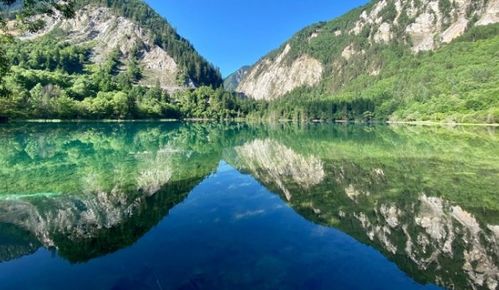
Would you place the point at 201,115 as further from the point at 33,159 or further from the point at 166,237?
the point at 166,237

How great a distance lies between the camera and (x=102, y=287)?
36.7 ft

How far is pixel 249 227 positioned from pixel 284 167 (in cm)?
1744

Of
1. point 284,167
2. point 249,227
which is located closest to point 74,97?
point 284,167

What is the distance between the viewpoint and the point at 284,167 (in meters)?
35.0

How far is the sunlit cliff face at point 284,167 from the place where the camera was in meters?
28.5

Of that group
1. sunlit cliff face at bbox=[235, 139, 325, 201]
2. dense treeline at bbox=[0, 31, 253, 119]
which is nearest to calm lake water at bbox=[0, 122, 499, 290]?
sunlit cliff face at bbox=[235, 139, 325, 201]

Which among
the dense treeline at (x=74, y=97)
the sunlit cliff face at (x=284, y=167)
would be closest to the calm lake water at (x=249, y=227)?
the sunlit cliff face at (x=284, y=167)

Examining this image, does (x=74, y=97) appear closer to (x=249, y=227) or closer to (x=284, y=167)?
(x=284, y=167)

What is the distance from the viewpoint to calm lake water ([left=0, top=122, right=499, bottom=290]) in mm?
12281

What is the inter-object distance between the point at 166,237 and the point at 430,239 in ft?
37.3

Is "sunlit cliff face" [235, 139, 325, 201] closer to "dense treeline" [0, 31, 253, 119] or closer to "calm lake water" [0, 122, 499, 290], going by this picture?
"calm lake water" [0, 122, 499, 290]

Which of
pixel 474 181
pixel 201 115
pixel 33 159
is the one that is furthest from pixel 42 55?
pixel 474 181

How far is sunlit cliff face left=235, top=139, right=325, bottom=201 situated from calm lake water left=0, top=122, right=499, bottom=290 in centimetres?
30

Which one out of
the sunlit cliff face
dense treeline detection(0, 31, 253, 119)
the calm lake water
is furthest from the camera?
dense treeline detection(0, 31, 253, 119)
